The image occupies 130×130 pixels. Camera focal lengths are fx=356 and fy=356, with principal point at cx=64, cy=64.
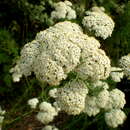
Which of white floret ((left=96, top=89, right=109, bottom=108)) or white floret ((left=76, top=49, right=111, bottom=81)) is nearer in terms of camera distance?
white floret ((left=76, top=49, right=111, bottom=81))

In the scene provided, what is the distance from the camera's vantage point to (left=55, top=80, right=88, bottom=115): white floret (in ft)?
10.3

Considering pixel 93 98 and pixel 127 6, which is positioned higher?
pixel 127 6

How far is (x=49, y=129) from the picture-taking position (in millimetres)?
4926

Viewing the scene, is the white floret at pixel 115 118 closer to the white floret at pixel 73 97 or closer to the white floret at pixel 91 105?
the white floret at pixel 91 105

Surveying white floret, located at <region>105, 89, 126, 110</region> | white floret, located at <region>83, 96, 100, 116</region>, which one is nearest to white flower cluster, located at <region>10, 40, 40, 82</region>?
white floret, located at <region>83, 96, 100, 116</region>

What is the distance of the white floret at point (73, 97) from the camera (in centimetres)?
315

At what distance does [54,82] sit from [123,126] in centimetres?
360

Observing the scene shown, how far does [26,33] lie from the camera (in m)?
7.42

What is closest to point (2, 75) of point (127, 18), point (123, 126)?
point (123, 126)

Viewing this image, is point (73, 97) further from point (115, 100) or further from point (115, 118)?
point (115, 118)

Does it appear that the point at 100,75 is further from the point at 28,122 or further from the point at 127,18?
the point at 127,18

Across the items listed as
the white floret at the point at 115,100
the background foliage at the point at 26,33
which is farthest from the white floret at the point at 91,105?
the background foliage at the point at 26,33

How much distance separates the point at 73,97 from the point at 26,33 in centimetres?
445

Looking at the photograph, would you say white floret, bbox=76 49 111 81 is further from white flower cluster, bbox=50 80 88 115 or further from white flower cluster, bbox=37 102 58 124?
white flower cluster, bbox=37 102 58 124
